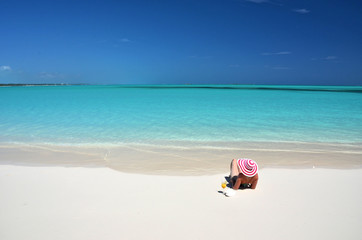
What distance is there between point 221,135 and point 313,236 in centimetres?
617

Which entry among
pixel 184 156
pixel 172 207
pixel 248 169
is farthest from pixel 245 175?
pixel 184 156

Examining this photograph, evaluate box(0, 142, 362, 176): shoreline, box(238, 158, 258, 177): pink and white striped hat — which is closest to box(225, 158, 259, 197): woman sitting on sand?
box(238, 158, 258, 177): pink and white striped hat

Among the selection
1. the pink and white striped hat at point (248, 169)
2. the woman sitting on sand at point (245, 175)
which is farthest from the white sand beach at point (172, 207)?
the pink and white striped hat at point (248, 169)

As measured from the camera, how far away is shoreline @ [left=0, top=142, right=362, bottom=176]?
18.3 feet

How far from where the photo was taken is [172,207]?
3.50 meters

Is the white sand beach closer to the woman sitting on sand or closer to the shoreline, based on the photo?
the woman sitting on sand

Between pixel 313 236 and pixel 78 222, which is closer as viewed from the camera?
pixel 313 236

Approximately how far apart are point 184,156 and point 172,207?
9.77 feet

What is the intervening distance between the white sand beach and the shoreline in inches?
29.2

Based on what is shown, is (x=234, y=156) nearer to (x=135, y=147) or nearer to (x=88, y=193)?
(x=135, y=147)

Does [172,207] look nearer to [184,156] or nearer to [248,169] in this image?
[248,169]

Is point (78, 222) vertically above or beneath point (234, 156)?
beneath

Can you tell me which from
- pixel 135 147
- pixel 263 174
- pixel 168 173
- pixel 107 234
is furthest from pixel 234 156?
pixel 107 234

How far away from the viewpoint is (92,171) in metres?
5.00
